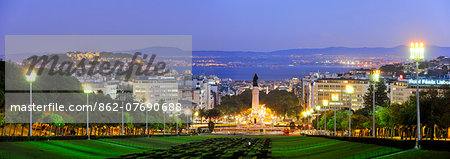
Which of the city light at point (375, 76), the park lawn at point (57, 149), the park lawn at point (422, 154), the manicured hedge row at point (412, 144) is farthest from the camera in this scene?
the city light at point (375, 76)

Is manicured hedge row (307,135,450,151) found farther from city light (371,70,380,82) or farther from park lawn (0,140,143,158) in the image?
park lawn (0,140,143,158)

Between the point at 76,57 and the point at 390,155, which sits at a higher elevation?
the point at 76,57

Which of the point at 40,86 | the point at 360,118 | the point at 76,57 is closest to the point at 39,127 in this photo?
the point at 40,86

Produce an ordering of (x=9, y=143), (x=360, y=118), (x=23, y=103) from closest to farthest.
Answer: (x=9, y=143)
(x=23, y=103)
(x=360, y=118)

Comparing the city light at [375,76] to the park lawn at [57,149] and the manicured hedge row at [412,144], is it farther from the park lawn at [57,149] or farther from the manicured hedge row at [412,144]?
the park lawn at [57,149]

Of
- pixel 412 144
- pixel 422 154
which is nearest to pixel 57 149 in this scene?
pixel 412 144

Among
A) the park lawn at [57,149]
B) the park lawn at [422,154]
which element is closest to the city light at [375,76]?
A: the park lawn at [57,149]

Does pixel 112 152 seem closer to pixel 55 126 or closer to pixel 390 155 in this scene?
pixel 390 155

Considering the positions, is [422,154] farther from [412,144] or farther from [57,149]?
[57,149]
